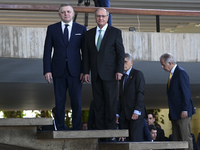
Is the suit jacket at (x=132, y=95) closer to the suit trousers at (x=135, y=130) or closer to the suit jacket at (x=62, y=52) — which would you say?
the suit trousers at (x=135, y=130)

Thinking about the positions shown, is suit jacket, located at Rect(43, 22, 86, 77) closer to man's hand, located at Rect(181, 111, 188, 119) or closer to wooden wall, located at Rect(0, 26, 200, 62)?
man's hand, located at Rect(181, 111, 188, 119)

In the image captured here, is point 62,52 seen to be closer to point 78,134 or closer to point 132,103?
point 132,103

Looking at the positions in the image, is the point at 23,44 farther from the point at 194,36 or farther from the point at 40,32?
the point at 194,36

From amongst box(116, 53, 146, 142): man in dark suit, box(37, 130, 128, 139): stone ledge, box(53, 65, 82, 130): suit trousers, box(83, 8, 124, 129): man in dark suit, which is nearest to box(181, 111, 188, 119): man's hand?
box(116, 53, 146, 142): man in dark suit

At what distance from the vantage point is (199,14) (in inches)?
283

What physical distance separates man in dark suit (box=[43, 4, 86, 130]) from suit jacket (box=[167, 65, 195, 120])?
39.7 inches

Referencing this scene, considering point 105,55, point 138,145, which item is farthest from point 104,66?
point 138,145

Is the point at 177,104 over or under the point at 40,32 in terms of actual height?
under

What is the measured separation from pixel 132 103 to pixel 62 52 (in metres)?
0.88

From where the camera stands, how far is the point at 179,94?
484cm

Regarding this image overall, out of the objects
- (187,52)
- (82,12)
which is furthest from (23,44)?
(187,52)

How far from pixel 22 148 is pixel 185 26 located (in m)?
7.96

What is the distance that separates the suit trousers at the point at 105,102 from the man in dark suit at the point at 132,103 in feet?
1.20

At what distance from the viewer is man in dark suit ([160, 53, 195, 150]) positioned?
Result: 4.74 m
